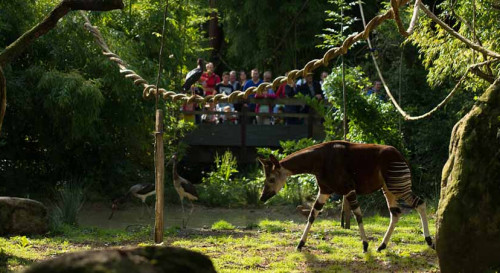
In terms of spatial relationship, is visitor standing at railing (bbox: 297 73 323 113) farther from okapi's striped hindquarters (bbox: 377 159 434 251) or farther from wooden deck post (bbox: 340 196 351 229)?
okapi's striped hindquarters (bbox: 377 159 434 251)

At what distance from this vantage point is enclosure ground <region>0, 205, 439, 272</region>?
8992mm

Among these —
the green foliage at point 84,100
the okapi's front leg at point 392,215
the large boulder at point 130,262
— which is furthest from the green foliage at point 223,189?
the large boulder at point 130,262

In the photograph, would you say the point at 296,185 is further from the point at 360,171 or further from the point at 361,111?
the point at 360,171

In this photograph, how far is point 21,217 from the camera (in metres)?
11.7

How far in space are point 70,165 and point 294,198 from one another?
5458 millimetres

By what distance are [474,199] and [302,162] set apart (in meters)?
3.43

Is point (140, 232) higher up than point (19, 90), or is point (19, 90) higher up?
point (19, 90)

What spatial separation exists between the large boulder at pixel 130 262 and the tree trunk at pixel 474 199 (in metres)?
3.46

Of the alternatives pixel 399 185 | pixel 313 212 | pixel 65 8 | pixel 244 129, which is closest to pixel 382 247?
pixel 399 185

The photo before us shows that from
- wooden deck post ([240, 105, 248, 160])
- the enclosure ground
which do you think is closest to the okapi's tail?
the enclosure ground

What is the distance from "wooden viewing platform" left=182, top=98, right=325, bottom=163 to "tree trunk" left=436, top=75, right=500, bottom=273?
552 inches

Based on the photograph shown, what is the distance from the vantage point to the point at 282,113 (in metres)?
21.3

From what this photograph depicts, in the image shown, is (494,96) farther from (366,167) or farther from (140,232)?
(140,232)

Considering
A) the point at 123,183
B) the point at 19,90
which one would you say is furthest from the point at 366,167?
the point at 123,183
